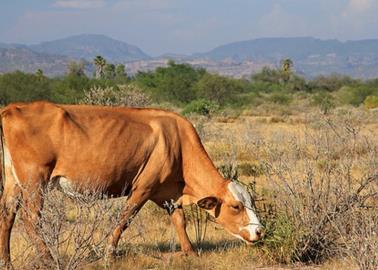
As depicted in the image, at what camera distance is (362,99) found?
6881cm

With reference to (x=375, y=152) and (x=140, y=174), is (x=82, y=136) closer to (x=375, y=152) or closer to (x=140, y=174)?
(x=140, y=174)

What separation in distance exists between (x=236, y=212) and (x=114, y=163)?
5.10 ft

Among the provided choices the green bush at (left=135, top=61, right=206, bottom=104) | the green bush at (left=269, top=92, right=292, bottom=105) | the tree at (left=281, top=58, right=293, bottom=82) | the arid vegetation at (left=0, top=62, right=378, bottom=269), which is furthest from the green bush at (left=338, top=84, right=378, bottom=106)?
the arid vegetation at (left=0, top=62, right=378, bottom=269)

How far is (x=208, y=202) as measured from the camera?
8.22 metres

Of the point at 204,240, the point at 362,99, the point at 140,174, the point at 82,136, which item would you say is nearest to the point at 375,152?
the point at 204,240

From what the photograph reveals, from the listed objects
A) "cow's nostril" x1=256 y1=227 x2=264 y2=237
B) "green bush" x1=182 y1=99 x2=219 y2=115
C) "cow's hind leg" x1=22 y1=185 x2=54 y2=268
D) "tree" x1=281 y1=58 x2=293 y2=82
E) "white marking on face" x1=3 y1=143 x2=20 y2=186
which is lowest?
"tree" x1=281 y1=58 x2=293 y2=82

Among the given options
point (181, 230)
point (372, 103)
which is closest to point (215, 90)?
point (372, 103)

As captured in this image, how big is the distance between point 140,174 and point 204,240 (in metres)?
1.90

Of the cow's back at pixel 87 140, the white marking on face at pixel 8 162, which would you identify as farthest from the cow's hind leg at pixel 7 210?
the cow's back at pixel 87 140

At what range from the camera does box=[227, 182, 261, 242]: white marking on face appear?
8008 millimetres

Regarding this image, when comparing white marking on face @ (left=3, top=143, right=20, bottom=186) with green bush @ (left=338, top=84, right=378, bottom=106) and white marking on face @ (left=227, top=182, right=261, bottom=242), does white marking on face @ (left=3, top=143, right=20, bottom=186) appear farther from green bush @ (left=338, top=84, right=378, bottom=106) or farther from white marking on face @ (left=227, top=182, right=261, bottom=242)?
green bush @ (left=338, top=84, right=378, bottom=106)

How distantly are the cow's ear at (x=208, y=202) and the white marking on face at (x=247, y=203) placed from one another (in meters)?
0.23

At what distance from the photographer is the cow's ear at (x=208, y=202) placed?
817 cm

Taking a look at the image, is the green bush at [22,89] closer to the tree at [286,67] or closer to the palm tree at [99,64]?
the palm tree at [99,64]
